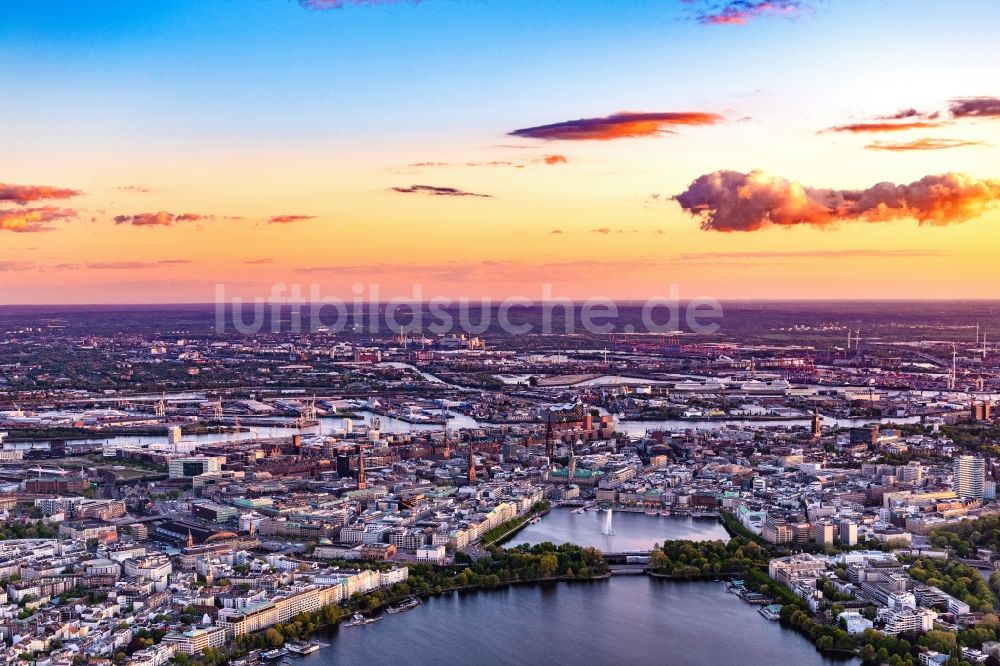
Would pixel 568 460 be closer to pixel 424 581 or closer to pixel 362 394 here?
pixel 424 581

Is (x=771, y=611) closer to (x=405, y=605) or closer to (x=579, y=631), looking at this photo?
(x=579, y=631)

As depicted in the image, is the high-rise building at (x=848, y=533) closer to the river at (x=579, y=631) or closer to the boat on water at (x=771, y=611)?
the river at (x=579, y=631)

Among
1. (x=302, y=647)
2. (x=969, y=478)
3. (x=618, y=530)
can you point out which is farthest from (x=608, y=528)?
(x=302, y=647)

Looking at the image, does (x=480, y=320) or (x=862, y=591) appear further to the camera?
(x=480, y=320)

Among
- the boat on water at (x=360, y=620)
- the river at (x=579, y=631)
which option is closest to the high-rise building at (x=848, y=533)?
the river at (x=579, y=631)

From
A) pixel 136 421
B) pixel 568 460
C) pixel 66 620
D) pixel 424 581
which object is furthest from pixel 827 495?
pixel 136 421
